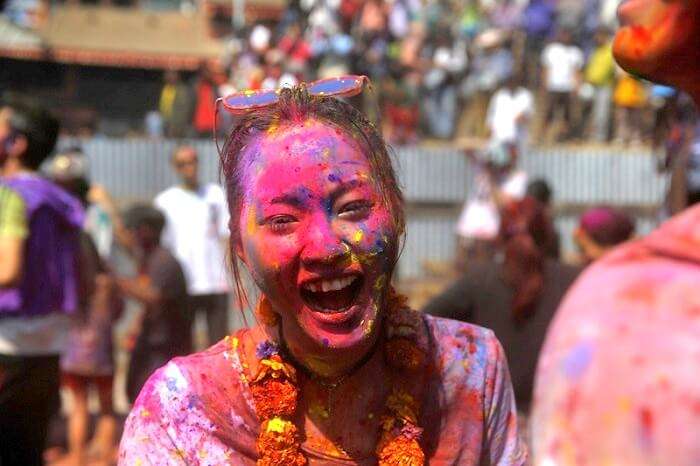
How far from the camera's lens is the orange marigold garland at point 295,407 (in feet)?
8.44

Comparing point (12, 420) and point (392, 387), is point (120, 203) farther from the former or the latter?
point (392, 387)

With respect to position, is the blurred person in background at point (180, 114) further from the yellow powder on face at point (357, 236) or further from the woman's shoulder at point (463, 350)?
the yellow powder on face at point (357, 236)

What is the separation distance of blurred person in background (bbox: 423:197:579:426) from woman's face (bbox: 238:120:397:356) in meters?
2.83

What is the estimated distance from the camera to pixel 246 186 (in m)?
2.67

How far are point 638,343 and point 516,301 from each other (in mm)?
4249

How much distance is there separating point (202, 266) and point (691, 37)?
762 centimetres

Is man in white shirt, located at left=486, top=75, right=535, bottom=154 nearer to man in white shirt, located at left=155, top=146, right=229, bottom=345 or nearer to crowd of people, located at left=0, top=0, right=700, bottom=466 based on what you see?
man in white shirt, located at left=155, top=146, right=229, bottom=345

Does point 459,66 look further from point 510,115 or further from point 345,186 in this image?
point 345,186

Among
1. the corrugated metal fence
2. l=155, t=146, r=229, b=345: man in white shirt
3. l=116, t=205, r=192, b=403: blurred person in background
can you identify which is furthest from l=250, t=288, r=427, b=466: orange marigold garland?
the corrugated metal fence

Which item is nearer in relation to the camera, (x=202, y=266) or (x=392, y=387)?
(x=392, y=387)

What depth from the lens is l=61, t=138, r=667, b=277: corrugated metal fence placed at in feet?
51.5

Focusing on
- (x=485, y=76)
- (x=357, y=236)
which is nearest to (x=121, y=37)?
(x=485, y=76)

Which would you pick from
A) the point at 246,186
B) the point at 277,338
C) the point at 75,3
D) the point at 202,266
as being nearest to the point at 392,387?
the point at 277,338

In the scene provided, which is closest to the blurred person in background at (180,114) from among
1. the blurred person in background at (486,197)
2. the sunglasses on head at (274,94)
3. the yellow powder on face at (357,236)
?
the blurred person in background at (486,197)
